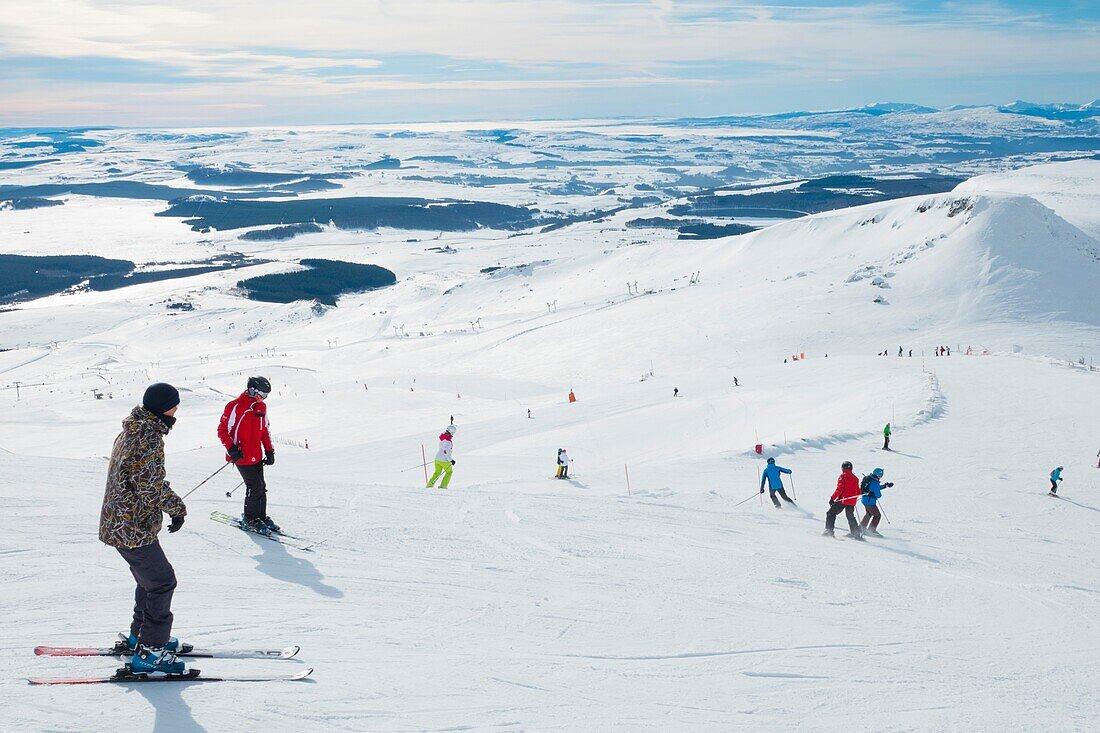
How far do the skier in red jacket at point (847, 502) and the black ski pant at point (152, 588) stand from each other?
10.1m

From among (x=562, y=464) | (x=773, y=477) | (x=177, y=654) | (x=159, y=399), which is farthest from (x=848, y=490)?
(x=159, y=399)

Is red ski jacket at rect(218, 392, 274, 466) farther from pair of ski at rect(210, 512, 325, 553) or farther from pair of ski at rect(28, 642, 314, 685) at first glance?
pair of ski at rect(28, 642, 314, 685)

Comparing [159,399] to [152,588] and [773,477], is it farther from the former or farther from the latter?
[773,477]

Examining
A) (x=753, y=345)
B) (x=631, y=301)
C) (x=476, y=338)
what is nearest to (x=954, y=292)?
(x=753, y=345)

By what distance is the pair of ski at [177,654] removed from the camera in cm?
533

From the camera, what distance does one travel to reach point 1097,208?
3745 inches

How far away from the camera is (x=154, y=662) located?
545cm

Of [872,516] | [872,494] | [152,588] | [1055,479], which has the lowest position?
[1055,479]

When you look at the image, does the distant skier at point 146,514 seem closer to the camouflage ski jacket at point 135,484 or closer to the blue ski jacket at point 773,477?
the camouflage ski jacket at point 135,484

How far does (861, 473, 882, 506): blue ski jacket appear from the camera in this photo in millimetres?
12713

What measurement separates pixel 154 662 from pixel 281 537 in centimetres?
378

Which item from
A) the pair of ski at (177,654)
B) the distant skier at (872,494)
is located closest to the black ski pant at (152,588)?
the pair of ski at (177,654)

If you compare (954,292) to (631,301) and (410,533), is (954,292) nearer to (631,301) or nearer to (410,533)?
(631,301)

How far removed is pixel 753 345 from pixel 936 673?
1576 inches
